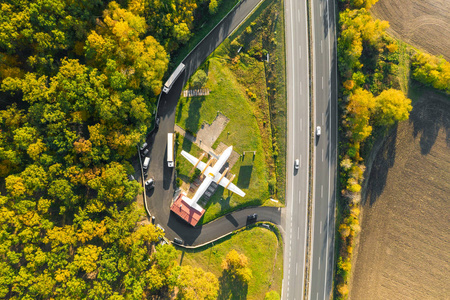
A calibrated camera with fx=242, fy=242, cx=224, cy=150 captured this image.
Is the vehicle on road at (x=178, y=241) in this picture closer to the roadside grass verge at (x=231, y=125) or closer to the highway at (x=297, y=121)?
the roadside grass verge at (x=231, y=125)

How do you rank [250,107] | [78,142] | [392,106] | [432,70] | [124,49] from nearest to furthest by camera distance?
[78,142]
[124,49]
[392,106]
[432,70]
[250,107]

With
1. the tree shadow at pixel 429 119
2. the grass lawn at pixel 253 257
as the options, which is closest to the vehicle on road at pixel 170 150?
the grass lawn at pixel 253 257

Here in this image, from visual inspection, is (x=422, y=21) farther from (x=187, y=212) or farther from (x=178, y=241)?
(x=178, y=241)

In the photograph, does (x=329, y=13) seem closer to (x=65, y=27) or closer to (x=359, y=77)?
(x=359, y=77)

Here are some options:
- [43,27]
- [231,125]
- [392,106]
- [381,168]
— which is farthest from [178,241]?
[392,106]

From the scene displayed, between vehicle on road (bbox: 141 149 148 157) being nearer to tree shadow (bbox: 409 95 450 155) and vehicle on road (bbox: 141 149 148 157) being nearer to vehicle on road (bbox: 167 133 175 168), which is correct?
vehicle on road (bbox: 167 133 175 168)

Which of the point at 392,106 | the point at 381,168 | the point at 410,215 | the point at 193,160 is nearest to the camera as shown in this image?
the point at 392,106

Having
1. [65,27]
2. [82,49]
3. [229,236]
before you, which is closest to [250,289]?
[229,236]

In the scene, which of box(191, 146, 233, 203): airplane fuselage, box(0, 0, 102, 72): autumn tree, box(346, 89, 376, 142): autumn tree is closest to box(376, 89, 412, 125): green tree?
box(346, 89, 376, 142): autumn tree
